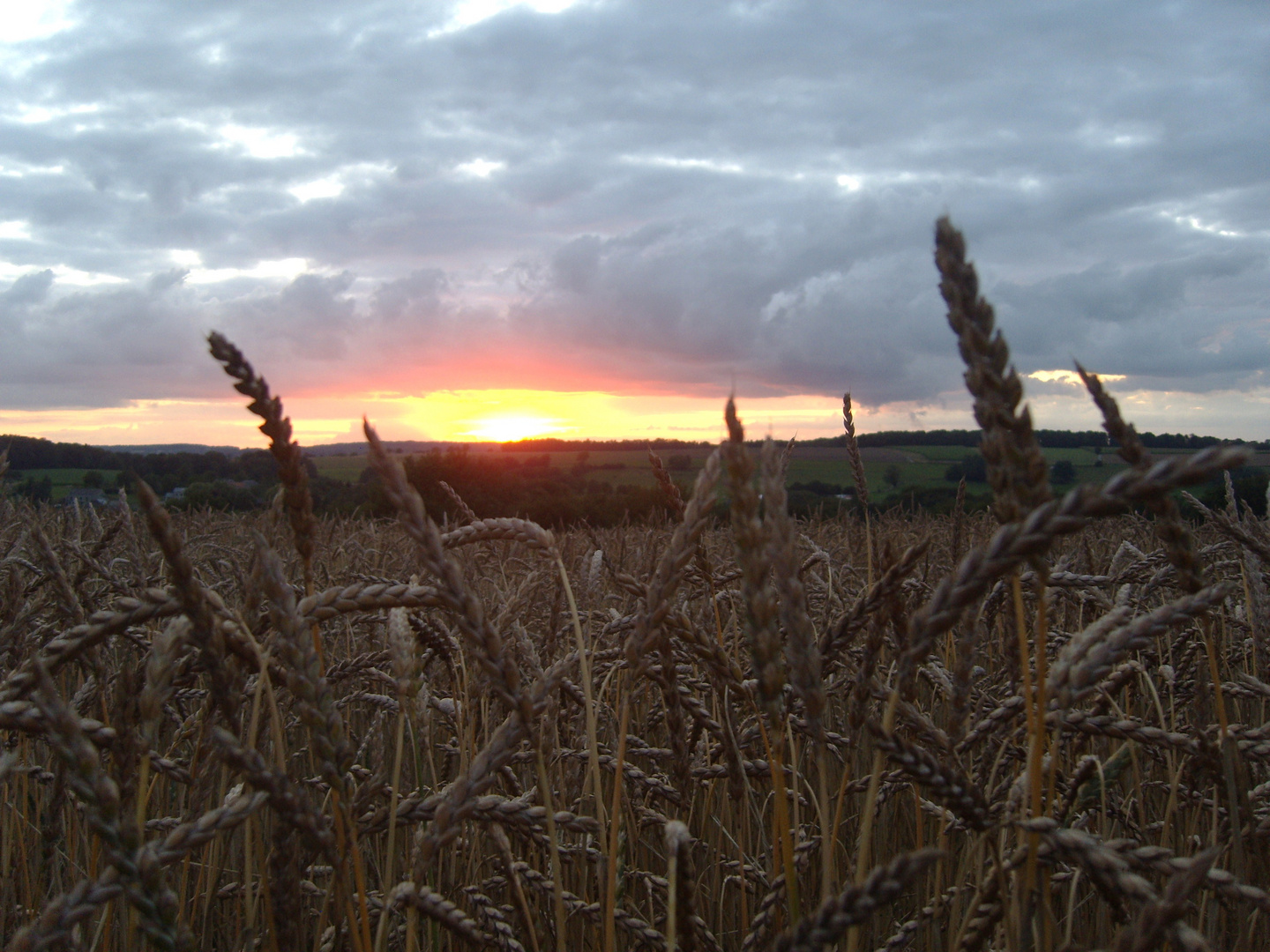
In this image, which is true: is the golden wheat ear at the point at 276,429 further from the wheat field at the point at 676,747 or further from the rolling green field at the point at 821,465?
the rolling green field at the point at 821,465

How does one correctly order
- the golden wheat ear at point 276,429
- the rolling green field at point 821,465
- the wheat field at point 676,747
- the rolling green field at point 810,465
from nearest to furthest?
1. the wheat field at point 676,747
2. the golden wheat ear at point 276,429
3. the rolling green field at point 810,465
4. the rolling green field at point 821,465

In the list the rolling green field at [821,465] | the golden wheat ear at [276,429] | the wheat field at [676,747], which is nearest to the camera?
the wheat field at [676,747]

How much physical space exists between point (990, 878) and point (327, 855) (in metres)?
1.20

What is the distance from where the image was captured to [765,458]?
1.18 metres

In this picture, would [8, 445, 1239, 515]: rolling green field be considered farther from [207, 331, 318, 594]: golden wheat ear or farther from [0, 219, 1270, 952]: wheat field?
[207, 331, 318, 594]: golden wheat ear

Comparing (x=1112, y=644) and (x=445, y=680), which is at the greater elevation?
(x=1112, y=644)

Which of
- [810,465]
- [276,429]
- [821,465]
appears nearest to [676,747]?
[276,429]

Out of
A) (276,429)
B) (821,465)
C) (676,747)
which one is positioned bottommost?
(676,747)

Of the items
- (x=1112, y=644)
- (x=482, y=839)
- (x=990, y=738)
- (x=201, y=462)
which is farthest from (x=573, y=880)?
(x=201, y=462)

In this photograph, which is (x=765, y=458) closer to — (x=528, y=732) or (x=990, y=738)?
(x=528, y=732)

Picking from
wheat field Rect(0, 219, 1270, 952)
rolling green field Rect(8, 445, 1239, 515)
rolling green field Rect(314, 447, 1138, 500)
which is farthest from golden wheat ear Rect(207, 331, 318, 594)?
rolling green field Rect(314, 447, 1138, 500)

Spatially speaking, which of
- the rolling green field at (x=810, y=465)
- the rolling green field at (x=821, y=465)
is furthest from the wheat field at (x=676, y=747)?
the rolling green field at (x=821, y=465)

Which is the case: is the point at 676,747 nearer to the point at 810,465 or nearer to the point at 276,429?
the point at 276,429

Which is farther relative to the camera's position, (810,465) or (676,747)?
(810,465)
